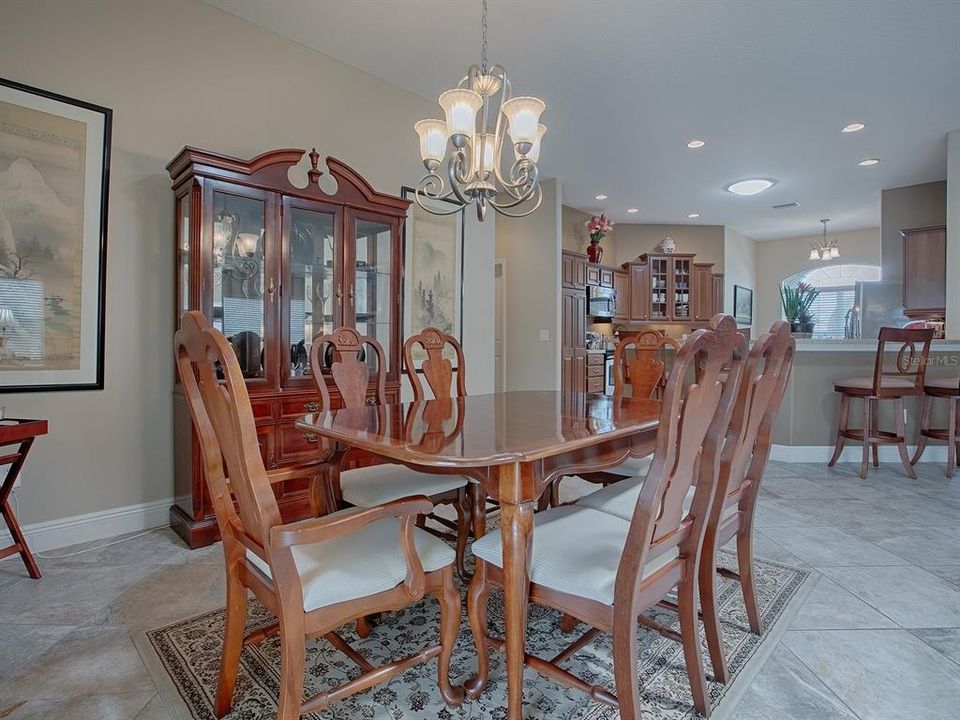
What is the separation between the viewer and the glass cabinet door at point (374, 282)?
3.25m

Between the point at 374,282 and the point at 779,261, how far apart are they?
29.1ft

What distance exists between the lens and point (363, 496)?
189 centimetres

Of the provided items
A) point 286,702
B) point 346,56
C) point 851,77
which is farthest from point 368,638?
point 851,77

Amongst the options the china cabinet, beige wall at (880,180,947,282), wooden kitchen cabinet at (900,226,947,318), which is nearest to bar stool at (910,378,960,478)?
wooden kitchen cabinet at (900,226,947,318)

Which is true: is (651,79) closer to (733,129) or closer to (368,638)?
(733,129)

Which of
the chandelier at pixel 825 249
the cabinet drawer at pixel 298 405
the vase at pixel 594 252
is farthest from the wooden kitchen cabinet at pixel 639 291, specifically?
the cabinet drawer at pixel 298 405

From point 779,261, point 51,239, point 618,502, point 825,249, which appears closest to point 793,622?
point 618,502

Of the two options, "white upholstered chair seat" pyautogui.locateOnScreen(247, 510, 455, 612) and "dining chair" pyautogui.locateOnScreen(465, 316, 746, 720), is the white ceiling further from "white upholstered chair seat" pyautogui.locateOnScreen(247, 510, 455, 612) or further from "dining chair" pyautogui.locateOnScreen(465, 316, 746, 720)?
"white upholstered chair seat" pyautogui.locateOnScreen(247, 510, 455, 612)

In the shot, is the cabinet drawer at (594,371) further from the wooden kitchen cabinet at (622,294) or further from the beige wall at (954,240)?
the beige wall at (954,240)

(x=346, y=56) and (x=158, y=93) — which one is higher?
(x=346, y=56)

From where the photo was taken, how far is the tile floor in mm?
1443

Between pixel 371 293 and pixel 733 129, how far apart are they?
145 inches

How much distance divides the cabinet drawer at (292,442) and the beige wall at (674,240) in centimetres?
646

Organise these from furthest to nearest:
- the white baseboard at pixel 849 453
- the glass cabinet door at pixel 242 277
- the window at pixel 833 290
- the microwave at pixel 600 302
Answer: the window at pixel 833 290
the microwave at pixel 600 302
the white baseboard at pixel 849 453
the glass cabinet door at pixel 242 277
